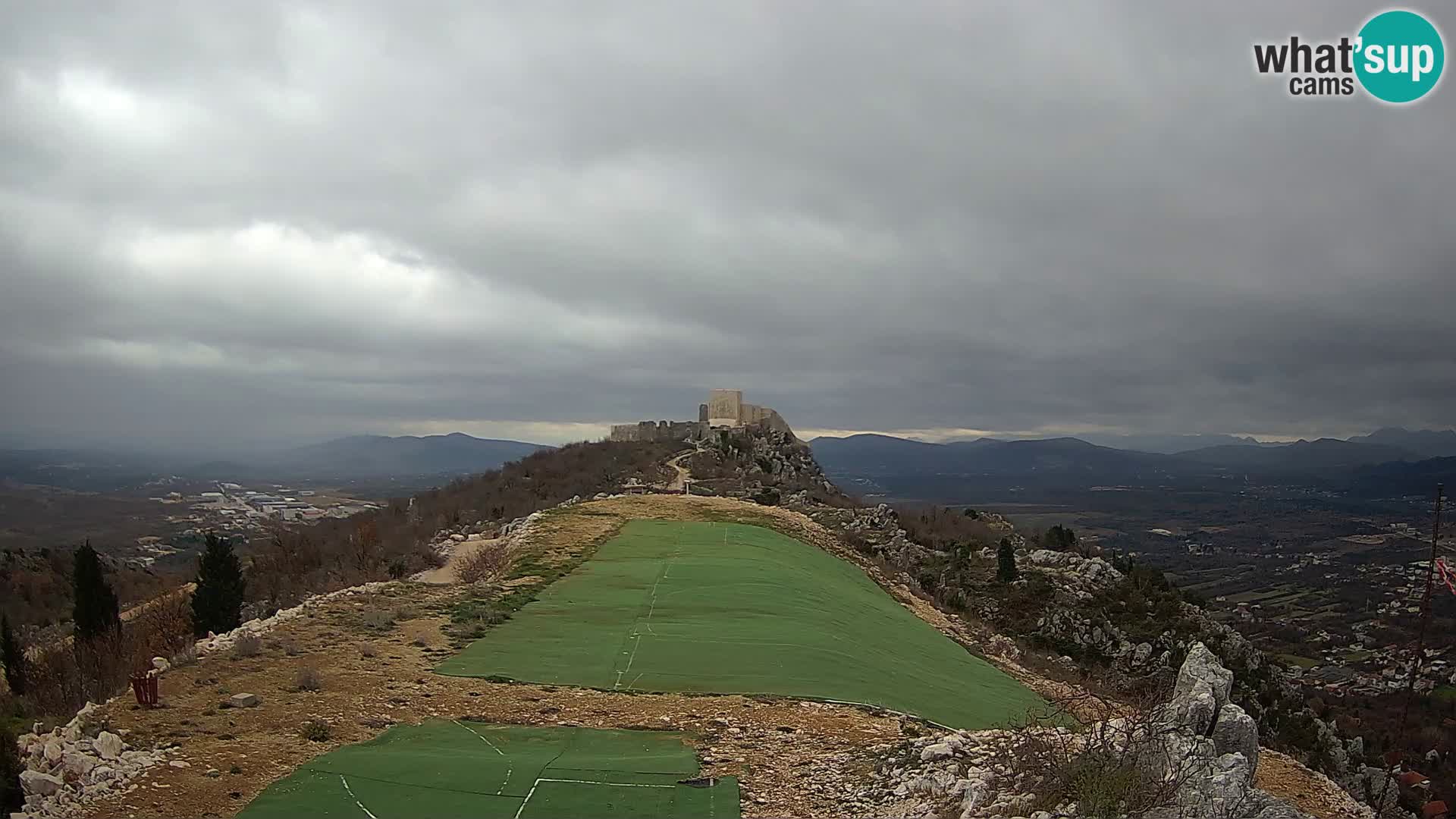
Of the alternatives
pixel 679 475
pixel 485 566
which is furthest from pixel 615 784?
pixel 679 475

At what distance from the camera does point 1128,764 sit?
23.3 ft

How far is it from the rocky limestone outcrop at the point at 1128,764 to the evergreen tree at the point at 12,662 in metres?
18.4

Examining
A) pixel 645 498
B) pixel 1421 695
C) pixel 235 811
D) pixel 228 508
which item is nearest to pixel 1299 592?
pixel 1421 695

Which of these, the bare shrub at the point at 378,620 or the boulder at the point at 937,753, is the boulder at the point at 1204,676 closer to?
the boulder at the point at 937,753

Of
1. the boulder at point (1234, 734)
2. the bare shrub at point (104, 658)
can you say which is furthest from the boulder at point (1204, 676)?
the bare shrub at point (104, 658)

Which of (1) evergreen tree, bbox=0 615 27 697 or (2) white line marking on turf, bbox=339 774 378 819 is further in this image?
(1) evergreen tree, bbox=0 615 27 697

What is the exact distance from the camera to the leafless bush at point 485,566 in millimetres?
21797

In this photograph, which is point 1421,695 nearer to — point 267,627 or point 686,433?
point 267,627

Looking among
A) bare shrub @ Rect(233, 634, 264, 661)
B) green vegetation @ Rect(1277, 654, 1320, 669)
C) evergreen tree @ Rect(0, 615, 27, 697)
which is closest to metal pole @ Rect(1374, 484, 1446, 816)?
bare shrub @ Rect(233, 634, 264, 661)

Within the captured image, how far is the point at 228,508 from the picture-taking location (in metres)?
107

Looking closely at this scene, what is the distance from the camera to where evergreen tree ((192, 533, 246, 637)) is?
2252 centimetres

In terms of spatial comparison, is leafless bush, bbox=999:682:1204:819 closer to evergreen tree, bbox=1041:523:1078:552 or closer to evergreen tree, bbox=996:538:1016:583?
evergreen tree, bbox=996:538:1016:583

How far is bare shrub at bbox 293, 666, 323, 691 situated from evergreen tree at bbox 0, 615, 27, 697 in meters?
10.0

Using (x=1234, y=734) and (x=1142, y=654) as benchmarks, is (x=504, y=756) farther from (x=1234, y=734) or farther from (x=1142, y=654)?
(x=1142, y=654)
